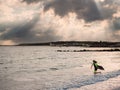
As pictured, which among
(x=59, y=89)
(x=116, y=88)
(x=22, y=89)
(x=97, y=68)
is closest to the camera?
(x=116, y=88)

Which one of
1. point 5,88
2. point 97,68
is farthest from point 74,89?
point 97,68

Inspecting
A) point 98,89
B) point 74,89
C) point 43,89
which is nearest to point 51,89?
point 43,89

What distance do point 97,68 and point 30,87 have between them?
1576cm

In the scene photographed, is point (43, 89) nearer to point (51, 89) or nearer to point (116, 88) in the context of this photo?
point (51, 89)

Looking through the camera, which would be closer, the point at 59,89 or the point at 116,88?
the point at 116,88

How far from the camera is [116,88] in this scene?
2502 cm

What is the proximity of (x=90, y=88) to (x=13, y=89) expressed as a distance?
28.3 feet

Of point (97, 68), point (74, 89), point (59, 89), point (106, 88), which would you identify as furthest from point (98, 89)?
point (97, 68)

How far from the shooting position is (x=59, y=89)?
27.3m

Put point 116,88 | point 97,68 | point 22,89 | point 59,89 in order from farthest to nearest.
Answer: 1. point 97,68
2. point 22,89
3. point 59,89
4. point 116,88

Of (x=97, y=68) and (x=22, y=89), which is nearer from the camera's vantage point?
(x=22, y=89)

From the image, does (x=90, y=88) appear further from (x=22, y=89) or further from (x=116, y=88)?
(x=22, y=89)

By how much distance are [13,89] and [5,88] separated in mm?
1365

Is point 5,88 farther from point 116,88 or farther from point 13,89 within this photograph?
point 116,88
